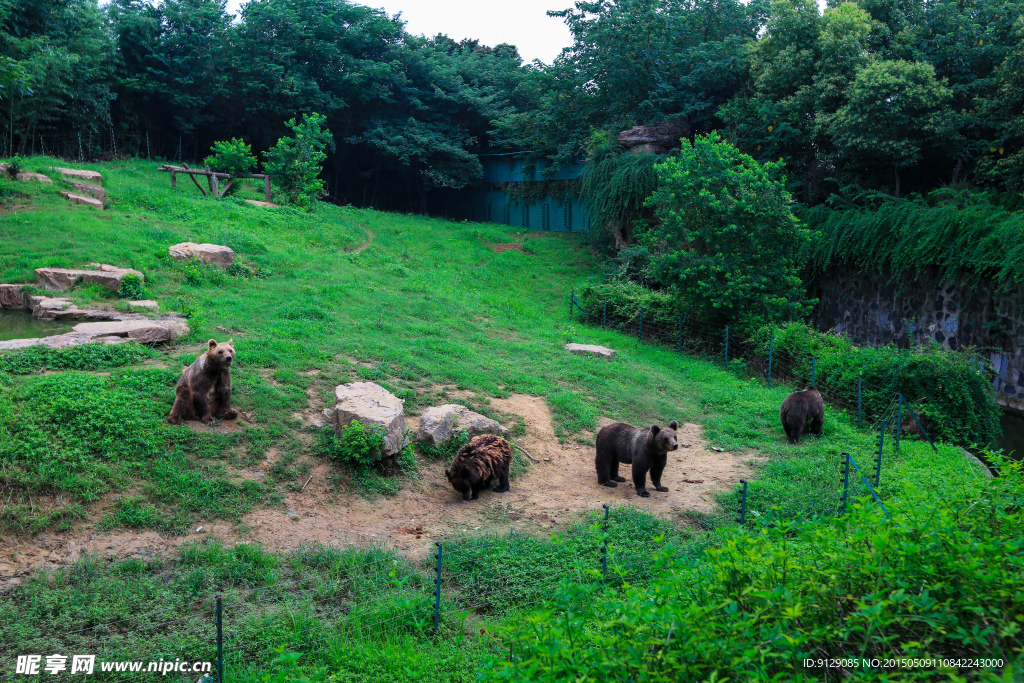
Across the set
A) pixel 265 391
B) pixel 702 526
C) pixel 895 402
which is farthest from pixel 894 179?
pixel 265 391

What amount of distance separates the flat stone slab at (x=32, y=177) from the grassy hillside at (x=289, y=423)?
0.60 meters

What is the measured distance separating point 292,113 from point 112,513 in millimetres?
27580

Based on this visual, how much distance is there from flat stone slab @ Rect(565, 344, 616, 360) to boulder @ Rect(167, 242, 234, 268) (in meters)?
8.23

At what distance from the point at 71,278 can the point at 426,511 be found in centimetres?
956

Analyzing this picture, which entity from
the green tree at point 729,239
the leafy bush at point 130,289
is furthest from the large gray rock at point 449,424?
the green tree at point 729,239

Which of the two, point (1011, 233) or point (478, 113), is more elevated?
point (478, 113)

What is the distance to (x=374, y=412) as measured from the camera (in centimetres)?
870

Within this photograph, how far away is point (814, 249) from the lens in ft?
63.8

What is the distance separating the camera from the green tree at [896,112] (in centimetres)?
1730

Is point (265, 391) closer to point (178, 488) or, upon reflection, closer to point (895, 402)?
point (178, 488)

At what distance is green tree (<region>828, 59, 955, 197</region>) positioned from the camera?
681 inches

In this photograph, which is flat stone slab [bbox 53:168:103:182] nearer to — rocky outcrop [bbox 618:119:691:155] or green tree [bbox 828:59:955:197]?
rocky outcrop [bbox 618:119:691:155]

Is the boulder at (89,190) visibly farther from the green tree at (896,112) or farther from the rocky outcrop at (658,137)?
the green tree at (896,112)

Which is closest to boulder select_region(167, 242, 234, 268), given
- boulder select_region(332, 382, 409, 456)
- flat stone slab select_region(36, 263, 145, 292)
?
flat stone slab select_region(36, 263, 145, 292)
